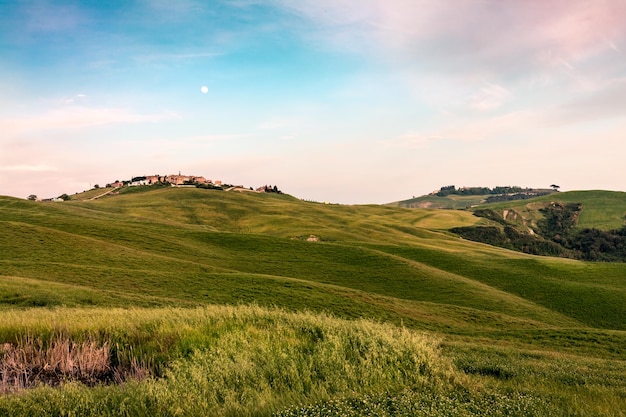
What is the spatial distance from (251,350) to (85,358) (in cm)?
641

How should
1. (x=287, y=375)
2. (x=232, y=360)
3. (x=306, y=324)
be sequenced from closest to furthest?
1. (x=287, y=375)
2. (x=232, y=360)
3. (x=306, y=324)

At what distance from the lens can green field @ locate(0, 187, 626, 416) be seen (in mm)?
11875

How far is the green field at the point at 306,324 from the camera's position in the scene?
11875mm

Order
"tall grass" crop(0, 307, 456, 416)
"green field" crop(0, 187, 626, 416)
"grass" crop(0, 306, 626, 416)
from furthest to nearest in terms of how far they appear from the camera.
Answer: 1. "green field" crop(0, 187, 626, 416)
2. "tall grass" crop(0, 307, 456, 416)
3. "grass" crop(0, 306, 626, 416)

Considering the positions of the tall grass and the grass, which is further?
the tall grass

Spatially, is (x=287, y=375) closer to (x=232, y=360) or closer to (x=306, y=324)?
(x=232, y=360)

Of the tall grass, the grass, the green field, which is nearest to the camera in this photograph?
the grass

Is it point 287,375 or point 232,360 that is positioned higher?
point 287,375

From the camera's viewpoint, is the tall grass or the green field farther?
the green field

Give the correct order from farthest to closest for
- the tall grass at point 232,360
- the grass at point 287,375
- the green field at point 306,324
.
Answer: the green field at point 306,324, the tall grass at point 232,360, the grass at point 287,375

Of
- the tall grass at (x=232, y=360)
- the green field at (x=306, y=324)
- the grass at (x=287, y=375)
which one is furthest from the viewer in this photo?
the green field at (x=306, y=324)

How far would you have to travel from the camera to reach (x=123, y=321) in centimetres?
1959

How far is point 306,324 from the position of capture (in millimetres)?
19453

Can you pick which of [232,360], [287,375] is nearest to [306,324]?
[232,360]
